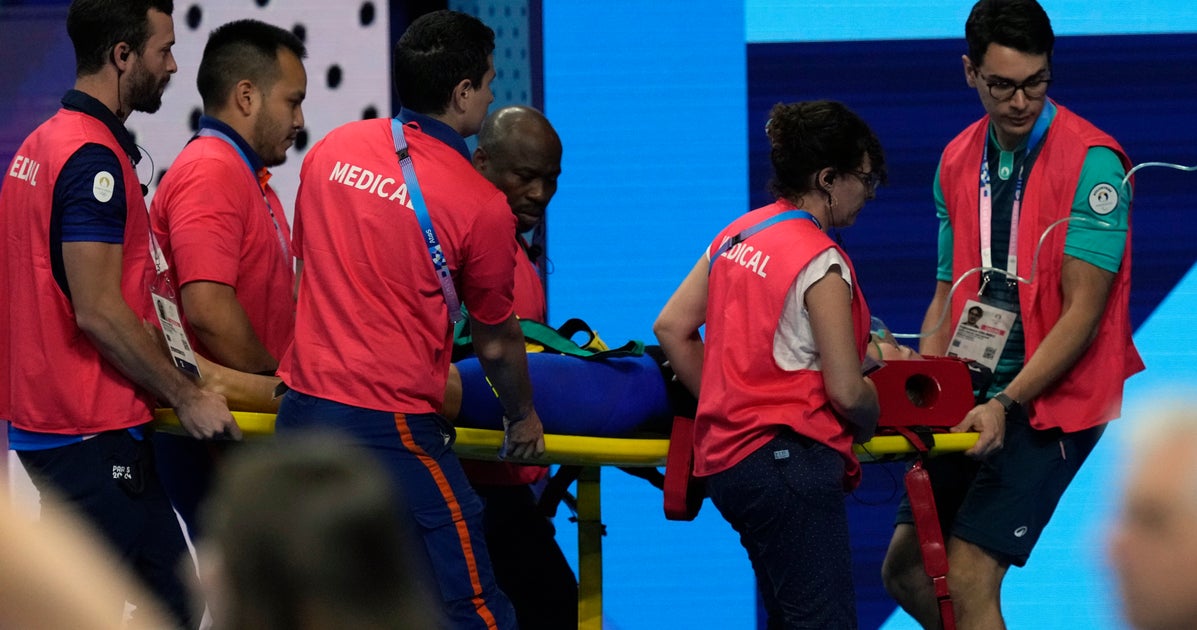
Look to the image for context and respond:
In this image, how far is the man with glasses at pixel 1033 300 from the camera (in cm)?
361

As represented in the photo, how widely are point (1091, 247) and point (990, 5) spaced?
25.3 inches

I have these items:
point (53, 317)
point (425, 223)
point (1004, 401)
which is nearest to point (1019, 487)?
point (1004, 401)

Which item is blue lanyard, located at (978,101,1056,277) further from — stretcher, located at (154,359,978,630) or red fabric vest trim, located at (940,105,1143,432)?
stretcher, located at (154,359,978,630)

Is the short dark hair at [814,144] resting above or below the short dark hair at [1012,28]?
below

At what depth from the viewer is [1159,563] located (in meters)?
1.32

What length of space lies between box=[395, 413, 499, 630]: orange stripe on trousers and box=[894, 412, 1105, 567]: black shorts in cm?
122

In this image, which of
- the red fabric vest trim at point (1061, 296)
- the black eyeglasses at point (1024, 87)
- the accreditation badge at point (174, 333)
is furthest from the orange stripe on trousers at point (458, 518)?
the black eyeglasses at point (1024, 87)

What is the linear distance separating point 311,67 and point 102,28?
1835 millimetres

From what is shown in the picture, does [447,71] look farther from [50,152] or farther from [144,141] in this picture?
[144,141]

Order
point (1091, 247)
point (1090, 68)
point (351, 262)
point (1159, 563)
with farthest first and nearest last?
point (1090, 68) < point (1091, 247) < point (351, 262) < point (1159, 563)

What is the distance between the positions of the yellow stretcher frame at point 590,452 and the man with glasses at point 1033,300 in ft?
0.64

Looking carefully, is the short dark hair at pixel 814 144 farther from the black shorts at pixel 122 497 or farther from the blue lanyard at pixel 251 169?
the black shorts at pixel 122 497

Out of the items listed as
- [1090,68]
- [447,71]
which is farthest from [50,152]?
[1090,68]

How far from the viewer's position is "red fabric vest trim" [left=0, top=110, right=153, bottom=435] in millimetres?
3096
